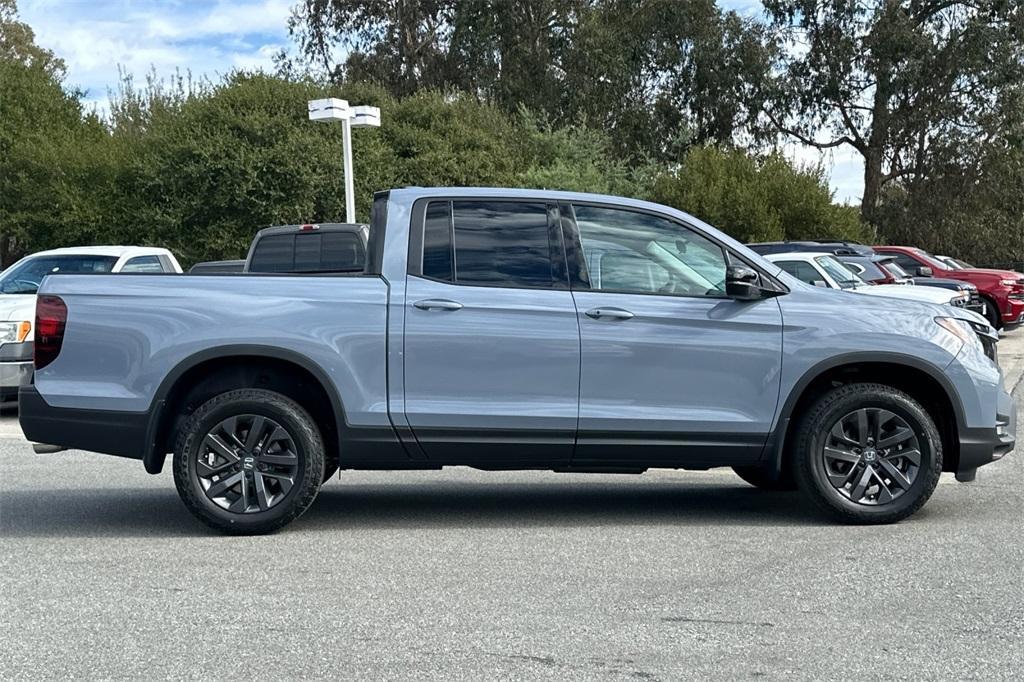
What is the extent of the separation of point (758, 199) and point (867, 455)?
32.3m

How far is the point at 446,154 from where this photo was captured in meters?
39.4

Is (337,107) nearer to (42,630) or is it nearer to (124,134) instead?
(42,630)

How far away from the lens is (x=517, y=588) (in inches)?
238

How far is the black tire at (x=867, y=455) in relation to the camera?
736 centimetres

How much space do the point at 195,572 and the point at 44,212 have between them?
34443 millimetres

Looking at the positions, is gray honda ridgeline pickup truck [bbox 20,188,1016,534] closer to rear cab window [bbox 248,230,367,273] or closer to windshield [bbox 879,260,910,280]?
rear cab window [bbox 248,230,367,273]

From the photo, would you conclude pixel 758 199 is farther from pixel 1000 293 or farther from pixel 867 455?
pixel 867 455

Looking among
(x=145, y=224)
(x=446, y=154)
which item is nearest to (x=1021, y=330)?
(x=446, y=154)

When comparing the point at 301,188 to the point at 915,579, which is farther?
the point at 301,188

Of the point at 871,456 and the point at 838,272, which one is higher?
the point at 838,272

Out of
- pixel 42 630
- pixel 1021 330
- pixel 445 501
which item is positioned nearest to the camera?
pixel 42 630

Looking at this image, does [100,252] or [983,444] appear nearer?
[983,444]

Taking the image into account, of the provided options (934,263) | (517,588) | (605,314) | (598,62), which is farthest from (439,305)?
(598,62)

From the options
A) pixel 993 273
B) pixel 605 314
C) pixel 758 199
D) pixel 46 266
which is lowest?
pixel 993 273
